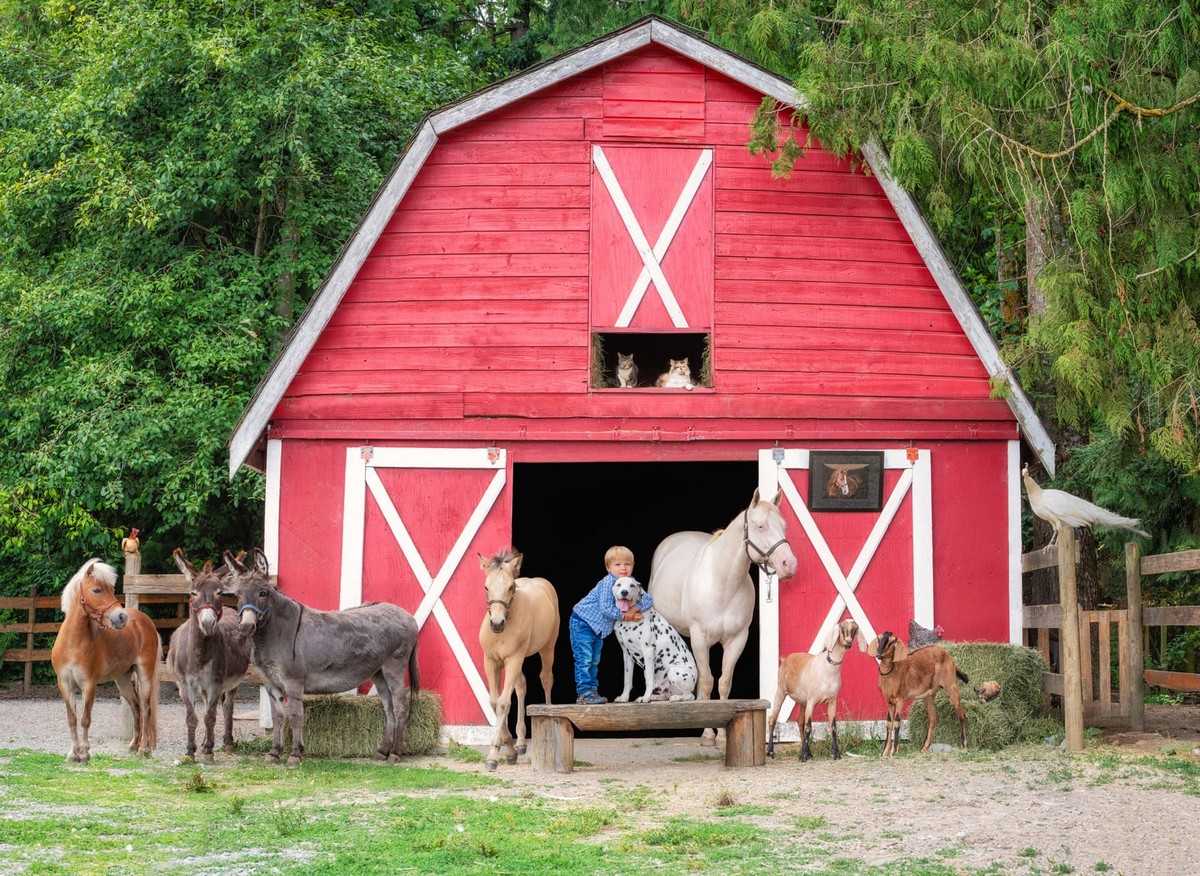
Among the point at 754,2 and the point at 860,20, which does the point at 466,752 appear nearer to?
the point at 860,20

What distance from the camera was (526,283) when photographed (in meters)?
12.1

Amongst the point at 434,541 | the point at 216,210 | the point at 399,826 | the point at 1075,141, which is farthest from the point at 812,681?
the point at 216,210

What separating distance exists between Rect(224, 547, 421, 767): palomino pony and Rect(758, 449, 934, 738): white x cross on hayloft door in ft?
10.2

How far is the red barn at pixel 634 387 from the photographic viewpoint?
12.0 m

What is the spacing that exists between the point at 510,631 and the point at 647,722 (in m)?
1.39

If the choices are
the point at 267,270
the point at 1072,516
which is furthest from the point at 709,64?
the point at 267,270

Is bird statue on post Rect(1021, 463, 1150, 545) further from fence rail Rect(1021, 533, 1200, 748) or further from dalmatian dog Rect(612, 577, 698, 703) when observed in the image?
dalmatian dog Rect(612, 577, 698, 703)

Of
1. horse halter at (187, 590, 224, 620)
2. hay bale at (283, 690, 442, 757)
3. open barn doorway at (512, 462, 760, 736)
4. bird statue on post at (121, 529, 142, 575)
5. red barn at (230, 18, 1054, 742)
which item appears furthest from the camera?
open barn doorway at (512, 462, 760, 736)

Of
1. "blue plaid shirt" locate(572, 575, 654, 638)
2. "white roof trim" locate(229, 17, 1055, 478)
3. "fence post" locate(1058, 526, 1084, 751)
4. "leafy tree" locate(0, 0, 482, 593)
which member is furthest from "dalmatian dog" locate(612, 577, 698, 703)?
"leafy tree" locate(0, 0, 482, 593)

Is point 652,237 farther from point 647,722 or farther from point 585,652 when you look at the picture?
point 647,722

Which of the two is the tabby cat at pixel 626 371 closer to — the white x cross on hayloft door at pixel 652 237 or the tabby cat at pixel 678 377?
the tabby cat at pixel 678 377

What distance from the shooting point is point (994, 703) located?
10953 mm

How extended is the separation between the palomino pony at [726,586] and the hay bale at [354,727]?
7.34ft

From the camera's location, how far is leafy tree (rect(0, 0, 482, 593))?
58.5ft
